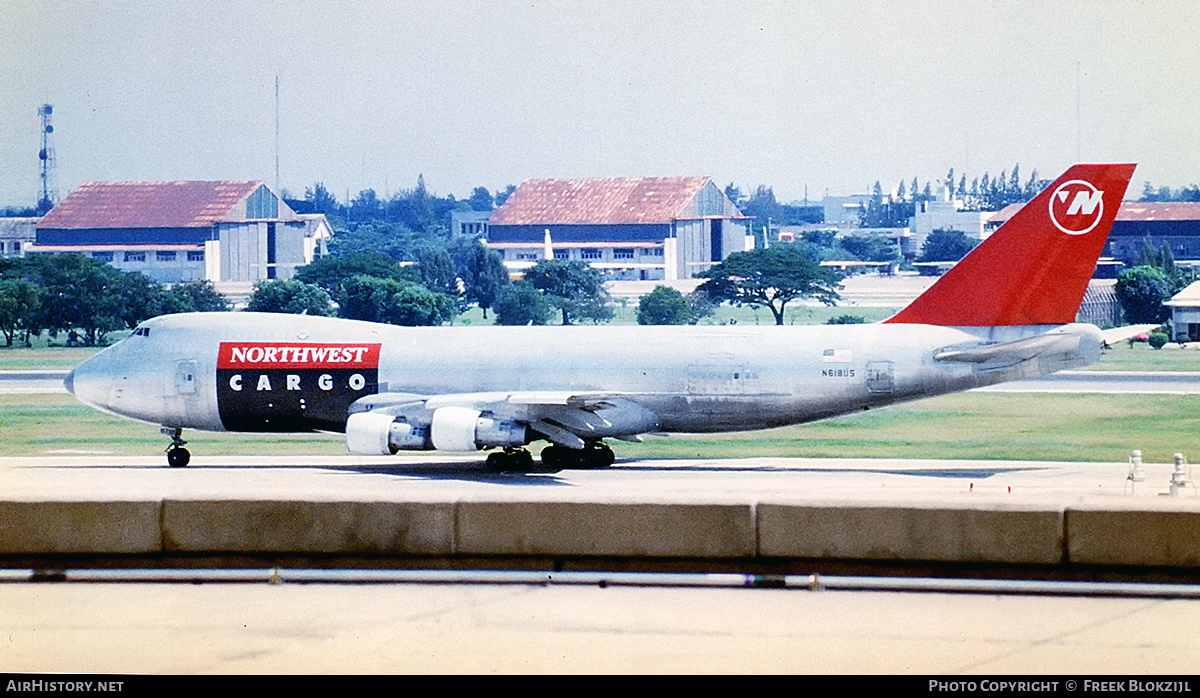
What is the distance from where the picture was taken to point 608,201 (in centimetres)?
8194

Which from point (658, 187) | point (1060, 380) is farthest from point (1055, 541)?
point (658, 187)

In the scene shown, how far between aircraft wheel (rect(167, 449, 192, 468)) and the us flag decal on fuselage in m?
1.84

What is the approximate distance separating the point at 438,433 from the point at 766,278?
128 feet

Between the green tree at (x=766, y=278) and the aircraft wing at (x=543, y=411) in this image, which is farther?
the green tree at (x=766, y=278)

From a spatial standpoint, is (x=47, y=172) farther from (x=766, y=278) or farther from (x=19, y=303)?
(x=766, y=278)

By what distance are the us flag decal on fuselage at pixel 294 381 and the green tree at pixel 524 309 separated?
3167 cm

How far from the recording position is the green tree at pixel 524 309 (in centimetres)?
6769

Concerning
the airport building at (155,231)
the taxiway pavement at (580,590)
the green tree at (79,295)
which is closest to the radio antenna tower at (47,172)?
the airport building at (155,231)

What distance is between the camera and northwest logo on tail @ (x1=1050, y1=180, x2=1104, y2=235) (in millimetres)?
33750

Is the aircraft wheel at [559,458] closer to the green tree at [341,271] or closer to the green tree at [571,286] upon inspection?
the green tree at [571,286]

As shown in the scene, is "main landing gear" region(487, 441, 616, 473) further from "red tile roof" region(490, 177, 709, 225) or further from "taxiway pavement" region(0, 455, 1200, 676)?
"red tile roof" region(490, 177, 709, 225)

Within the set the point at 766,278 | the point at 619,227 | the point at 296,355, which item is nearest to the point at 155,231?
the point at 619,227

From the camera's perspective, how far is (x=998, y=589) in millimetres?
14898

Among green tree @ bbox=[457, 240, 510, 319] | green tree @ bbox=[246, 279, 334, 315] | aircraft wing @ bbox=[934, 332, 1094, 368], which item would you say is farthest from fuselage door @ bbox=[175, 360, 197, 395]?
green tree @ bbox=[457, 240, 510, 319]
